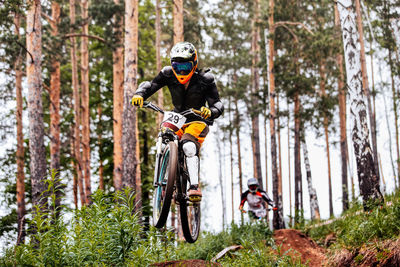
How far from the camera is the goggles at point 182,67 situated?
17.7ft

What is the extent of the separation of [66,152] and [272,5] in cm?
1440

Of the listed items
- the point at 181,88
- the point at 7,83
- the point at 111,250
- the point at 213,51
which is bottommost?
the point at 111,250

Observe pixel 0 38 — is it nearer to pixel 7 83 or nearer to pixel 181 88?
pixel 7 83

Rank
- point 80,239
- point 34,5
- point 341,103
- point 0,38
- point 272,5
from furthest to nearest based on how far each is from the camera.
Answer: point 341,103, point 272,5, point 0,38, point 34,5, point 80,239

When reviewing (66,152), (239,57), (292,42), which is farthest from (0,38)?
(239,57)

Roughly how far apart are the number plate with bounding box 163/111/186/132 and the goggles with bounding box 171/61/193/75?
64cm

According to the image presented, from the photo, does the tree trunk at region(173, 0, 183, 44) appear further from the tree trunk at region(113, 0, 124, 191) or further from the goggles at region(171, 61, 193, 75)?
the goggles at region(171, 61, 193, 75)

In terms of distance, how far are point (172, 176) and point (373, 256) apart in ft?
12.6

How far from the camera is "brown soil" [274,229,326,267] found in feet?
25.7

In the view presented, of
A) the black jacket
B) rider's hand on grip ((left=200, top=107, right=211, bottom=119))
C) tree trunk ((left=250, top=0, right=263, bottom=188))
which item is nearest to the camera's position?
rider's hand on grip ((left=200, top=107, right=211, bottom=119))

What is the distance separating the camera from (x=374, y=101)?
29.0m

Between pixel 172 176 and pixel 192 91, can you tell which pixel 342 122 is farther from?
pixel 172 176

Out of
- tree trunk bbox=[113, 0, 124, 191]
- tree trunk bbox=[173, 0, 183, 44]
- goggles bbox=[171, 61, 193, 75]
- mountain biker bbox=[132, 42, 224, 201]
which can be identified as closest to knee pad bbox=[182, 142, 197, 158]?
Answer: mountain biker bbox=[132, 42, 224, 201]

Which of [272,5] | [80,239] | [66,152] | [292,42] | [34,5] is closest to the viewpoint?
[80,239]
